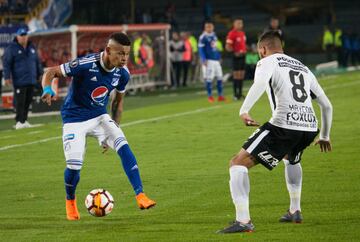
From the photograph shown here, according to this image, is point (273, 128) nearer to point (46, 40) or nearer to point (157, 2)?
point (46, 40)

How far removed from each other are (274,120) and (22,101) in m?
14.3

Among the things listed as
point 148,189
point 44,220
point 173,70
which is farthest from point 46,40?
point 44,220

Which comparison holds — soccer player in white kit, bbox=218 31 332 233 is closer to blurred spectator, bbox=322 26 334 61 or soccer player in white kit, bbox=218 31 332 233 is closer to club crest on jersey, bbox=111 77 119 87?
club crest on jersey, bbox=111 77 119 87

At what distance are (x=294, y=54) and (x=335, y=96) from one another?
26905 mm

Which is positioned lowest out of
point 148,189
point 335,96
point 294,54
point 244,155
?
point 294,54

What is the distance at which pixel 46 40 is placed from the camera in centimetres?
3306

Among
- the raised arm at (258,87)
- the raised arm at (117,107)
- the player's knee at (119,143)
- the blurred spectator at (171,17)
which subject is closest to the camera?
the raised arm at (258,87)

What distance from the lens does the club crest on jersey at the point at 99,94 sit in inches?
466

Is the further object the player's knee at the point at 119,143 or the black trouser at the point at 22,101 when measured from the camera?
the black trouser at the point at 22,101

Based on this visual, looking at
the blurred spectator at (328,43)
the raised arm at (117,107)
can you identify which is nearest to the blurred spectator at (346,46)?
the blurred spectator at (328,43)

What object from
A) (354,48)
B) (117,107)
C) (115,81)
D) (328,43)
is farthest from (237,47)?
(328,43)

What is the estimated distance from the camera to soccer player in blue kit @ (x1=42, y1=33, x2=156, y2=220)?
38.0 ft

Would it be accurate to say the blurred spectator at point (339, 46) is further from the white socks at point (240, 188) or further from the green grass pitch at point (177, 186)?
the white socks at point (240, 188)

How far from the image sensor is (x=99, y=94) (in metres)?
11.9
